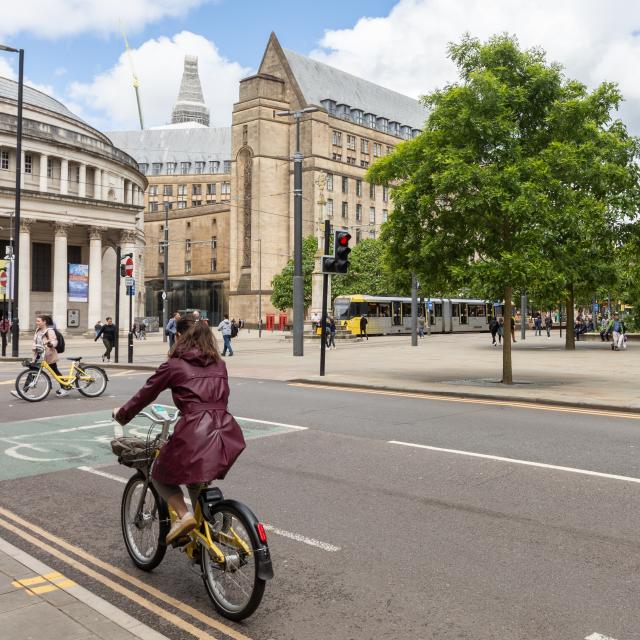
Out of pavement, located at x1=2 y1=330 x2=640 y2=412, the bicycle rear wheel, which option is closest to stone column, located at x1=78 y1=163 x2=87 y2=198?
pavement, located at x1=2 y1=330 x2=640 y2=412

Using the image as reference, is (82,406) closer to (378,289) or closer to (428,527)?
(428,527)

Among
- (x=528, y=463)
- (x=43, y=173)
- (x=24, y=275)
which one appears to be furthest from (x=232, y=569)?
(x=43, y=173)

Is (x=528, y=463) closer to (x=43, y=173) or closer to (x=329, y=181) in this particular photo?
(x=43, y=173)

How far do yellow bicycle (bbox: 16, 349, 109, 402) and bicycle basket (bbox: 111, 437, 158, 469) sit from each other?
10.4m

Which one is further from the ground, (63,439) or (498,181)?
(498,181)

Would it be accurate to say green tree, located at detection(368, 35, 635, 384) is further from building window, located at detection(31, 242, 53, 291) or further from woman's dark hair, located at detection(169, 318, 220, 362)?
building window, located at detection(31, 242, 53, 291)

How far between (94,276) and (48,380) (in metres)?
48.8

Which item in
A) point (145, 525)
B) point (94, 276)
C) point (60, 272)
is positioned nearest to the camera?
point (145, 525)

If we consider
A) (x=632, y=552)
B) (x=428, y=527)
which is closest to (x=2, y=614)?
(x=428, y=527)

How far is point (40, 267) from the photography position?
6319cm

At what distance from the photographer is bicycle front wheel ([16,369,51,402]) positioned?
1430cm

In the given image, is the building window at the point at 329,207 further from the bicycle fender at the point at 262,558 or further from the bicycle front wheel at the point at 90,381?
the bicycle fender at the point at 262,558

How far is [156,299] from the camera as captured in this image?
336 ft

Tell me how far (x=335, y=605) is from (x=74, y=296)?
5238 centimetres
